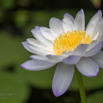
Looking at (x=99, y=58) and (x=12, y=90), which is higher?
(x=99, y=58)


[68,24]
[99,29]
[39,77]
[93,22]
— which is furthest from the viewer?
[39,77]

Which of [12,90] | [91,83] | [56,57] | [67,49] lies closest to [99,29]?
[67,49]

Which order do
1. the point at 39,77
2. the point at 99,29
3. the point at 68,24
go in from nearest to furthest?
1. the point at 99,29
2. the point at 68,24
3. the point at 39,77

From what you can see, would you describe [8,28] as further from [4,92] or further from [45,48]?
[45,48]

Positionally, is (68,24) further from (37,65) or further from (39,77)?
(39,77)

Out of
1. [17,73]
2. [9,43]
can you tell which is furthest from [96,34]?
[9,43]

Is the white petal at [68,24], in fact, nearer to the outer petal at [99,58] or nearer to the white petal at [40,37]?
the white petal at [40,37]
